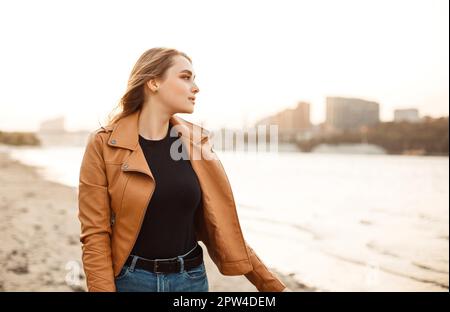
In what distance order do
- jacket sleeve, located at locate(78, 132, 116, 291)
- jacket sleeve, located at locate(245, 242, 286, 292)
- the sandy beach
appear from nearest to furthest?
jacket sleeve, located at locate(78, 132, 116, 291) → jacket sleeve, located at locate(245, 242, 286, 292) → the sandy beach

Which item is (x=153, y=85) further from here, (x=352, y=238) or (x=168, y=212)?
(x=352, y=238)

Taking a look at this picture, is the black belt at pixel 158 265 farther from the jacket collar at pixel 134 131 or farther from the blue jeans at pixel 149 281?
the jacket collar at pixel 134 131

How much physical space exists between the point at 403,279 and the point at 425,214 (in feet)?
29.0

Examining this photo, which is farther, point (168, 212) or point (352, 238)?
point (352, 238)

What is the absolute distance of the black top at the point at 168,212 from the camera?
5.87 feet

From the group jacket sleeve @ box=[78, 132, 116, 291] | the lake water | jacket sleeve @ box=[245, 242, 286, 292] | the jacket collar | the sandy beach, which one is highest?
the jacket collar

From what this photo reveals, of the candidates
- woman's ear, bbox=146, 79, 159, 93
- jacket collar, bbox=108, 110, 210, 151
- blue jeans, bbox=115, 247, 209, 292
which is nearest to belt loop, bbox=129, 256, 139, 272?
blue jeans, bbox=115, 247, 209, 292

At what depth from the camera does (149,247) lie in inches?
70.5

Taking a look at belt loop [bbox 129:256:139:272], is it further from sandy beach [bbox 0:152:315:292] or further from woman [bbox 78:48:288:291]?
sandy beach [bbox 0:152:315:292]

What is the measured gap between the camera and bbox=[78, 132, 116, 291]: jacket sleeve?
1.70 meters

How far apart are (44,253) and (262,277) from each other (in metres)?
4.35

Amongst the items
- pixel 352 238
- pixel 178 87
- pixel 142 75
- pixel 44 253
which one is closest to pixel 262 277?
pixel 178 87

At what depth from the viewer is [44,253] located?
5531 millimetres

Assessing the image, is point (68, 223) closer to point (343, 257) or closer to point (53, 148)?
point (343, 257)
